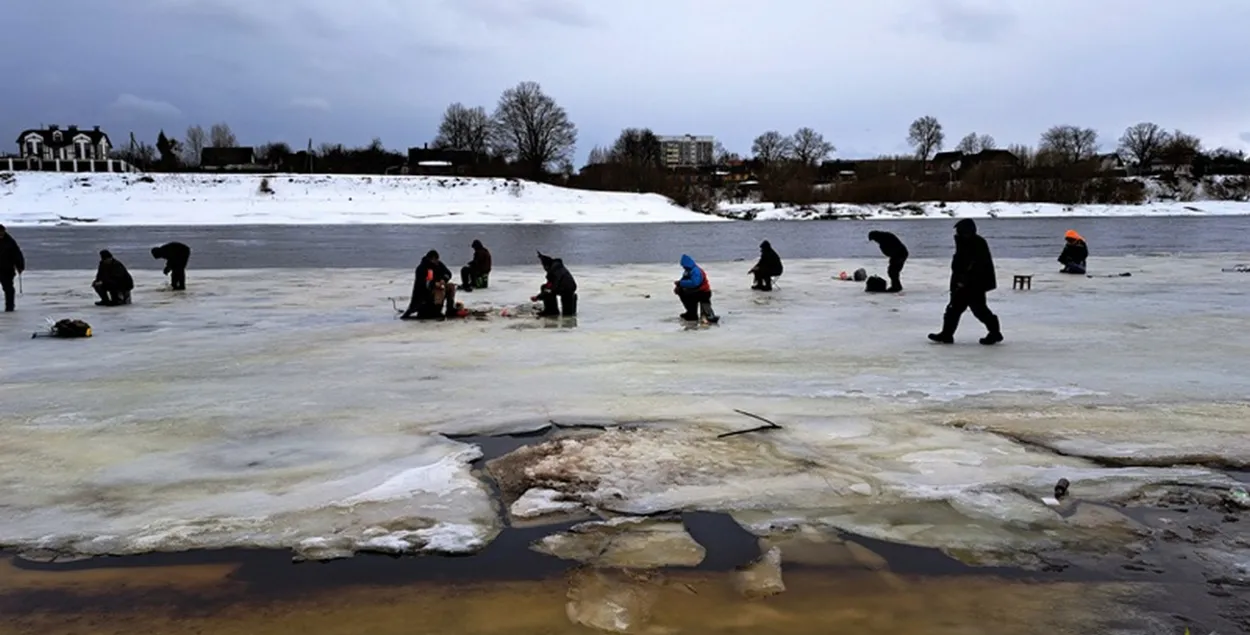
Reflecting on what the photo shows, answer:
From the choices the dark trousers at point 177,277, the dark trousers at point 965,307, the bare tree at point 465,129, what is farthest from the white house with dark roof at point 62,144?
A: the dark trousers at point 965,307

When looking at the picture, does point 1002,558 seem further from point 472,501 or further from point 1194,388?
point 1194,388

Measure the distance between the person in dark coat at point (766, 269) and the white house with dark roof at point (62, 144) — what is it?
121 m

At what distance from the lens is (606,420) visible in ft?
23.9

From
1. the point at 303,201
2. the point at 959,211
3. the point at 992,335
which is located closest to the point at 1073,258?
the point at 992,335

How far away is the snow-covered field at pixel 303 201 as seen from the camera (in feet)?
209

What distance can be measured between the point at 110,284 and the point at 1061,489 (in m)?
15.0

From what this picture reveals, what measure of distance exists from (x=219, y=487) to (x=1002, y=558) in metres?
4.70

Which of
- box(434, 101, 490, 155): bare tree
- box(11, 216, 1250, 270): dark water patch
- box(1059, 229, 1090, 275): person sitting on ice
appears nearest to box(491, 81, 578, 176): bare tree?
box(434, 101, 490, 155): bare tree

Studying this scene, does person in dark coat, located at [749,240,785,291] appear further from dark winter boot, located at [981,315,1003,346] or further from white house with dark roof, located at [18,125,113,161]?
white house with dark roof, located at [18,125,113,161]

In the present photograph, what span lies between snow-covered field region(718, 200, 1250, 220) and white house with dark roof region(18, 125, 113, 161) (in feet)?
286

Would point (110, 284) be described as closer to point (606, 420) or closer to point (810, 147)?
Answer: point (606, 420)

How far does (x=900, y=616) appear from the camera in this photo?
4020 mm

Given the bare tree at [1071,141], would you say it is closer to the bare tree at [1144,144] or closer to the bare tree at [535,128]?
the bare tree at [1144,144]

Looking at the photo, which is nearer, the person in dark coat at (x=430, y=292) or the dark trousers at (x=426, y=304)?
the person in dark coat at (x=430, y=292)
